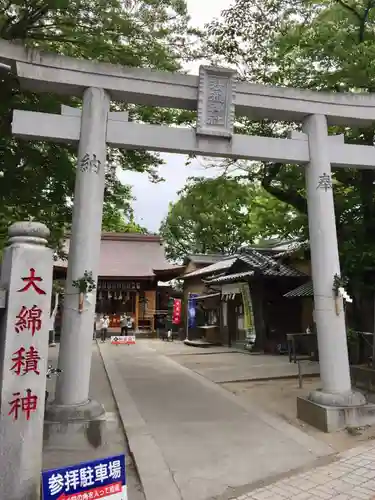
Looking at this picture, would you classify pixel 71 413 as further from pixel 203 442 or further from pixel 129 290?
pixel 129 290

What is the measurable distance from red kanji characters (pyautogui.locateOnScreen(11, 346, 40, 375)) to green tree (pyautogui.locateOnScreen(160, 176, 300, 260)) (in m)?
9.05

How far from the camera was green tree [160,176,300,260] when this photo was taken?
40.0ft

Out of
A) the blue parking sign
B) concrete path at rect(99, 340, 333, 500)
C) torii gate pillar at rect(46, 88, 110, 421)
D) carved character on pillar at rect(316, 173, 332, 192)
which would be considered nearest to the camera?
the blue parking sign

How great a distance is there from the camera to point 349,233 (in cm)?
1105

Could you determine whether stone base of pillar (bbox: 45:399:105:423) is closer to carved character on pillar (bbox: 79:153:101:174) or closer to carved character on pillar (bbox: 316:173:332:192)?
carved character on pillar (bbox: 79:153:101:174)

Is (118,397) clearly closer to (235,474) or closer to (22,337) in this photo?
(235,474)

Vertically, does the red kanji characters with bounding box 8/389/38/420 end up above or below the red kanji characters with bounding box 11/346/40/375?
below

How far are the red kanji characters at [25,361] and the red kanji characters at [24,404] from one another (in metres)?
0.17

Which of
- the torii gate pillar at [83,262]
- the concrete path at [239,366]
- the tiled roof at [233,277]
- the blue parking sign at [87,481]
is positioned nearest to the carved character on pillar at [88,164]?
the torii gate pillar at [83,262]

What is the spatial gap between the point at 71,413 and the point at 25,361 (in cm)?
256

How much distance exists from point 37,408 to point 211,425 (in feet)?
12.9

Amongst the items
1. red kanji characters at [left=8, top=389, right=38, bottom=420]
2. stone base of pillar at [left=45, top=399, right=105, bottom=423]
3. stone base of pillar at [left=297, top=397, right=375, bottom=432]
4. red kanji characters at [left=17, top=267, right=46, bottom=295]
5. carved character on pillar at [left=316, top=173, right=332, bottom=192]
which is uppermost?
carved character on pillar at [left=316, top=173, right=332, bottom=192]

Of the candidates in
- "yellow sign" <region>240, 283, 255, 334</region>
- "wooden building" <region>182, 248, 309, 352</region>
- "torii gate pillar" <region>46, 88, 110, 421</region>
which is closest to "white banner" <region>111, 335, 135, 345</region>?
"wooden building" <region>182, 248, 309, 352</region>

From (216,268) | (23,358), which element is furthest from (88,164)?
(216,268)
